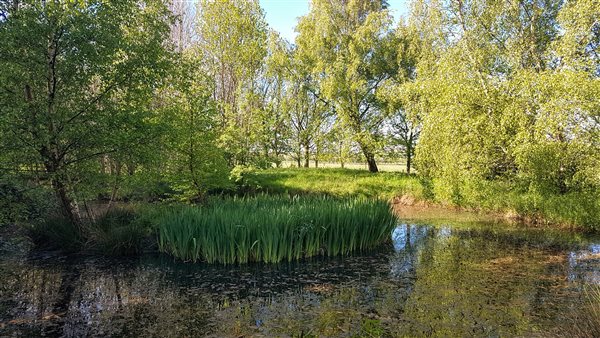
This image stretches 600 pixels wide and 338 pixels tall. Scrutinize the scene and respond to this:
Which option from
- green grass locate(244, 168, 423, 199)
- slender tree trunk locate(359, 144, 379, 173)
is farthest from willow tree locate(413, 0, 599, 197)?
slender tree trunk locate(359, 144, 379, 173)

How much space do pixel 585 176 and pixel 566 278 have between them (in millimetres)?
6489

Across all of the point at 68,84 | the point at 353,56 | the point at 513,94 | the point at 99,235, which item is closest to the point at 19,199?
the point at 99,235

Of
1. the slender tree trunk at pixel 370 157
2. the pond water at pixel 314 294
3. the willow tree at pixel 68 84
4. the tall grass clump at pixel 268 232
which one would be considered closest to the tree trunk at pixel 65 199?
the willow tree at pixel 68 84

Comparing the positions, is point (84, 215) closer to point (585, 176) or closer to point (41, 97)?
point (41, 97)

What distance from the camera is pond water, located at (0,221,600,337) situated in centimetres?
600

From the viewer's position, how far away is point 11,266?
375 inches

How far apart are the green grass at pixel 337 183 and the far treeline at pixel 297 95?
1853 mm

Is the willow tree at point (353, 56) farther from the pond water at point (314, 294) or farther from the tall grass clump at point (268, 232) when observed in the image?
the pond water at point (314, 294)

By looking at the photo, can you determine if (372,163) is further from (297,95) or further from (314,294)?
(314,294)

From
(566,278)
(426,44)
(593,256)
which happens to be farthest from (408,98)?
(566,278)

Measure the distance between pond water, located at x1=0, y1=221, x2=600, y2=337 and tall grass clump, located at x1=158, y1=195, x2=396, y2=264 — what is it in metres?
0.39

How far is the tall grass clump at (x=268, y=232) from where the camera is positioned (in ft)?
31.2

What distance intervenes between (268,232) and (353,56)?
18.5m

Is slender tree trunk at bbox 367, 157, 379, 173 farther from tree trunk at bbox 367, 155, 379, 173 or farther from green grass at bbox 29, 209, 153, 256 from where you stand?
green grass at bbox 29, 209, 153, 256
